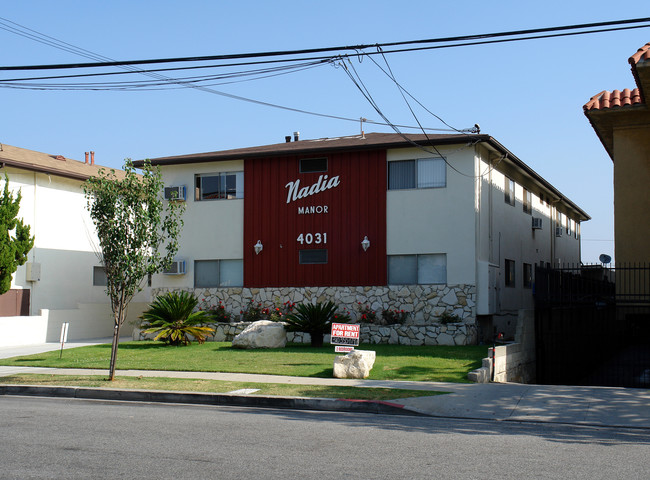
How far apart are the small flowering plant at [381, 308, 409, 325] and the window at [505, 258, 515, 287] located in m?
5.47

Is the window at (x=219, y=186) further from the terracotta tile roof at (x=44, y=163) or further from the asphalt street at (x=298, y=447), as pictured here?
the asphalt street at (x=298, y=447)

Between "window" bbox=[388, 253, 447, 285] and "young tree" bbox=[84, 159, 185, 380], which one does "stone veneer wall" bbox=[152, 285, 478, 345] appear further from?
"young tree" bbox=[84, 159, 185, 380]

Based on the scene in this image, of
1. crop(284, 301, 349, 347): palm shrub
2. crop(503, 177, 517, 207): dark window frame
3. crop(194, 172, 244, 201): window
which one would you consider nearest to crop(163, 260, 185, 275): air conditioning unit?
crop(194, 172, 244, 201): window

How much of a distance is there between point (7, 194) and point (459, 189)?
14.9 m

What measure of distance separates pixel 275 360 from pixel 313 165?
9112 millimetres

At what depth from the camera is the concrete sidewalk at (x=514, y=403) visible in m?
11.1

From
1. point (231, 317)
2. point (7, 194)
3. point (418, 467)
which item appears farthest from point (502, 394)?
point (7, 194)

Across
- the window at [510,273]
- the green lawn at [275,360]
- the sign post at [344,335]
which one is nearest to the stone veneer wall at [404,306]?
the green lawn at [275,360]

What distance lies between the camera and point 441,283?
2333cm

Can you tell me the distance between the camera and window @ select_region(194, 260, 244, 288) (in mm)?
26250

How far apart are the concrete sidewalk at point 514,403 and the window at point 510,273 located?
1293cm

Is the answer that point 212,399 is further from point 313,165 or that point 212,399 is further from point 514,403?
point 313,165

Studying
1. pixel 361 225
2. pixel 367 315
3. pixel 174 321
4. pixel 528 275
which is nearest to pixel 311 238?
pixel 361 225

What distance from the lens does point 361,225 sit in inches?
966
